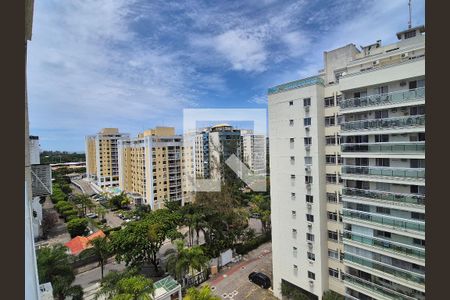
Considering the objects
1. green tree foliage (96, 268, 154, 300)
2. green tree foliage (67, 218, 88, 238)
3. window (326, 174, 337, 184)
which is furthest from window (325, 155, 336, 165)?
green tree foliage (67, 218, 88, 238)

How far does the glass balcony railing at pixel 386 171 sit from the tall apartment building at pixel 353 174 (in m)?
0.02

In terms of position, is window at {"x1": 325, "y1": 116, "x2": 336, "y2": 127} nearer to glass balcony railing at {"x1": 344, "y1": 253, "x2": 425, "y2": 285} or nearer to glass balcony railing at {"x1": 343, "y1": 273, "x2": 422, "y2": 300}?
glass balcony railing at {"x1": 344, "y1": 253, "x2": 425, "y2": 285}

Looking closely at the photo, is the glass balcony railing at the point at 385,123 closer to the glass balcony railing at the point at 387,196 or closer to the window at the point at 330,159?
the window at the point at 330,159

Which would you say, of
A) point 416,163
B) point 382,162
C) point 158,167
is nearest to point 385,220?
point 382,162

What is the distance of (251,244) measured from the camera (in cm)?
1266

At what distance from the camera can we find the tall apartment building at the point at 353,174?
18.7ft

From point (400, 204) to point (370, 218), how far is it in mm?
856

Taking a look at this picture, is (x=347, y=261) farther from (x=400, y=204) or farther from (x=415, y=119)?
(x=415, y=119)

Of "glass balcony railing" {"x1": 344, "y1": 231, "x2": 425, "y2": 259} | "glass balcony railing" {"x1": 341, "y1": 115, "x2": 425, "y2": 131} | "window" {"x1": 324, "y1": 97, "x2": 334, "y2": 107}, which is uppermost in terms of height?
"window" {"x1": 324, "y1": 97, "x2": 334, "y2": 107}

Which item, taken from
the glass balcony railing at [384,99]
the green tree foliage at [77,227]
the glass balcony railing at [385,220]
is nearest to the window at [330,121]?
the glass balcony railing at [384,99]

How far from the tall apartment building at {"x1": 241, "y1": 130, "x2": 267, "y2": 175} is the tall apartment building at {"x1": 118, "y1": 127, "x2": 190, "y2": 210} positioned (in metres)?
5.78

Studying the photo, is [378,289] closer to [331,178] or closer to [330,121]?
[331,178]

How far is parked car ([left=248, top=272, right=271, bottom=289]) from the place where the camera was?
925 cm

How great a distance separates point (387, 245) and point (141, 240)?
8576 millimetres
